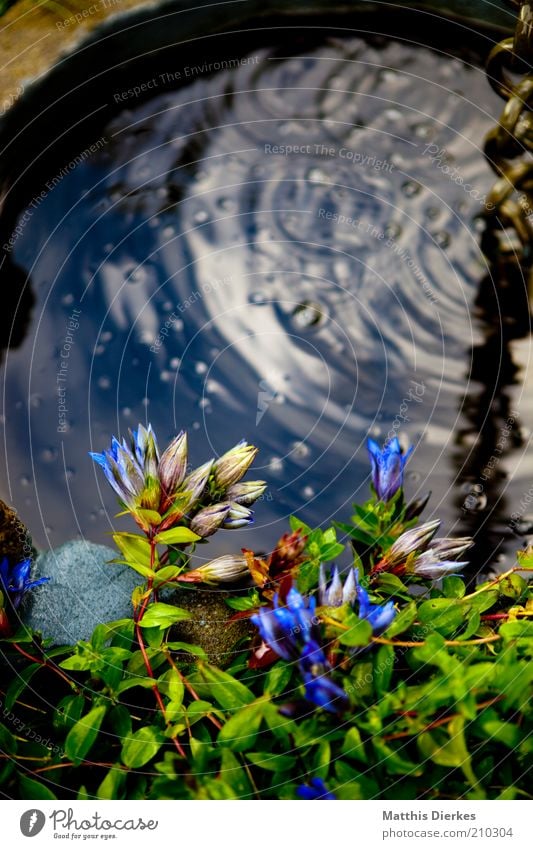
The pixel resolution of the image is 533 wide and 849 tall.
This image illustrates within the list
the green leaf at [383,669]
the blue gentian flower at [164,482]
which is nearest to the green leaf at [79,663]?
the blue gentian flower at [164,482]

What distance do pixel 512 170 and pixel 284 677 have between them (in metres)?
0.61

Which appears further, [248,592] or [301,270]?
[301,270]

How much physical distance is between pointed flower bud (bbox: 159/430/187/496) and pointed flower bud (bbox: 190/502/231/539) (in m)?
0.03

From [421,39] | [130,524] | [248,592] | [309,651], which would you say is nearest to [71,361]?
[130,524]

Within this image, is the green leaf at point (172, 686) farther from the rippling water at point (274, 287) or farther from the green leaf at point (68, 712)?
the rippling water at point (274, 287)

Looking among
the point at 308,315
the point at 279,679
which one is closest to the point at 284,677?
the point at 279,679

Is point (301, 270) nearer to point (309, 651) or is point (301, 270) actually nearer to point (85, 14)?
point (85, 14)

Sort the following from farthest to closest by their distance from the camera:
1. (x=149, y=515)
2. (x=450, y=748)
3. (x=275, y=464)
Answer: (x=275, y=464), (x=149, y=515), (x=450, y=748)

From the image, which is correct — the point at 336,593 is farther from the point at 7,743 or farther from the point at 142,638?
the point at 7,743

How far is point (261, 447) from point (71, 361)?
0.21m

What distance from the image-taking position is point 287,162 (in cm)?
85

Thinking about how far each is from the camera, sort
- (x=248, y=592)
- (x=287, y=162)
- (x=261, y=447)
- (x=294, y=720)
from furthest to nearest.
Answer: (x=287, y=162)
(x=261, y=447)
(x=248, y=592)
(x=294, y=720)

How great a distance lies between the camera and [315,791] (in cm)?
46

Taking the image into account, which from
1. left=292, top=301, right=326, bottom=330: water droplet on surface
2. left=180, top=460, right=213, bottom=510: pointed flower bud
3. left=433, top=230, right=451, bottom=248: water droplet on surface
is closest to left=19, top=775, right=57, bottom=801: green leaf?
left=180, top=460, right=213, bottom=510: pointed flower bud
